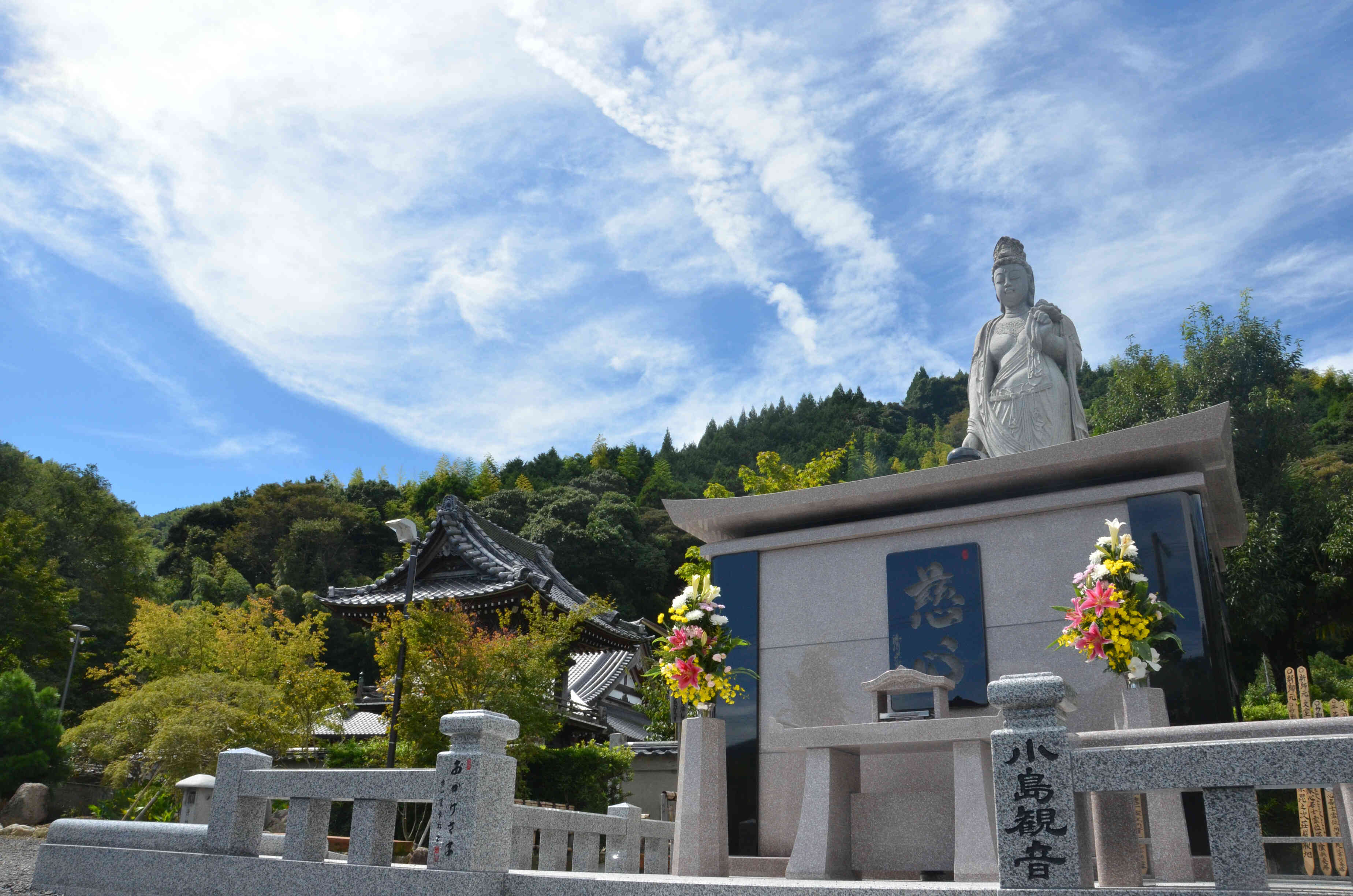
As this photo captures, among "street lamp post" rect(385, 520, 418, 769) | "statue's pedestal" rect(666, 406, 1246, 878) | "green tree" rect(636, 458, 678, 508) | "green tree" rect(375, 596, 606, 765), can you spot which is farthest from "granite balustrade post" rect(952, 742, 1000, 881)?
"green tree" rect(636, 458, 678, 508)

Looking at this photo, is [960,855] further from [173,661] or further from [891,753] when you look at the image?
[173,661]

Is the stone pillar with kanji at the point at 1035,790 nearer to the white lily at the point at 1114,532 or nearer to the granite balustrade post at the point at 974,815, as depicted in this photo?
the granite balustrade post at the point at 974,815

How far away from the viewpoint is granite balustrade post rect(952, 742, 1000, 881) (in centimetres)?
581

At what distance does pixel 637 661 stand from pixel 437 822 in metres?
28.1

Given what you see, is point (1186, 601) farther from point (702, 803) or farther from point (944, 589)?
point (702, 803)

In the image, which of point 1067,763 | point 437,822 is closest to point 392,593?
point 437,822

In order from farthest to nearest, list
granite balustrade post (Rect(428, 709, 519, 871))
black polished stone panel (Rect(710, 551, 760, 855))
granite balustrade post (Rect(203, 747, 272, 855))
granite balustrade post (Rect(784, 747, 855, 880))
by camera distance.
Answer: black polished stone panel (Rect(710, 551, 760, 855))
granite balustrade post (Rect(203, 747, 272, 855))
granite balustrade post (Rect(784, 747, 855, 880))
granite balustrade post (Rect(428, 709, 519, 871))

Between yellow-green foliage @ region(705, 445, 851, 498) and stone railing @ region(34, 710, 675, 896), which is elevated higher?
yellow-green foliage @ region(705, 445, 851, 498)

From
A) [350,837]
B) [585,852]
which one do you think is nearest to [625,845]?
[585,852]

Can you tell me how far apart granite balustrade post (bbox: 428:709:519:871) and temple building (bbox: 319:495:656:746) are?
45.1ft

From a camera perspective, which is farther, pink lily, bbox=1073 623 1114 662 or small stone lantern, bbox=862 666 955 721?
small stone lantern, bbox=862 666 955 721

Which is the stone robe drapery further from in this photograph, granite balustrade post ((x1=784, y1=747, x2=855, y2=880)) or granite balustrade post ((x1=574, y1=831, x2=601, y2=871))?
granite balustrade post ((x1=574, y1=831, x2=601, y2=871))

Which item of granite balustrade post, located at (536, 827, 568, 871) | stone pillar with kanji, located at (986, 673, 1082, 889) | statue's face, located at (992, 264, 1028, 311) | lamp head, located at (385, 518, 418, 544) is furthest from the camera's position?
lamp head, located at (385, 518, 418, 544)

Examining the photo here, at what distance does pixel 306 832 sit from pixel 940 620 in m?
5.43
